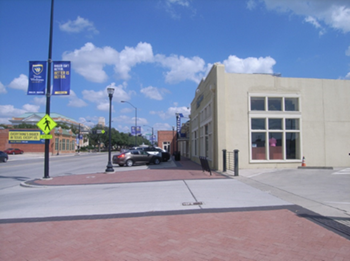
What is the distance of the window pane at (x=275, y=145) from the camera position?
1902 centimetres

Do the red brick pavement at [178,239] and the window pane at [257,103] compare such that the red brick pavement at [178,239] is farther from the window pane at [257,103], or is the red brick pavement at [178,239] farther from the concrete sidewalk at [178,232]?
the window pane at [257,103]

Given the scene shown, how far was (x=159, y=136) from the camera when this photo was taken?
77.5 metres

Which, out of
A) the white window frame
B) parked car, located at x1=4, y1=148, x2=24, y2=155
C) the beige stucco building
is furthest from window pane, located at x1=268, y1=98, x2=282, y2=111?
parked car, located at x1=4, y1=148, x2=24, y2=155

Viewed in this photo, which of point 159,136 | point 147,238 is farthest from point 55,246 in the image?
point 159,136

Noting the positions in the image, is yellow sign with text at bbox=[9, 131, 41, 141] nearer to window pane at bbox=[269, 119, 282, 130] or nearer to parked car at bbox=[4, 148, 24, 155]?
parked car at bbox=[4, 148, 24, 155]

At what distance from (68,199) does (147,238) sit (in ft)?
17.8

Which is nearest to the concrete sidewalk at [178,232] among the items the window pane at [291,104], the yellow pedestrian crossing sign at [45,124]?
the yellow pedestrian crossing sign at [45,124]

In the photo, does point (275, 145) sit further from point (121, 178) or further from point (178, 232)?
point (178, 232)

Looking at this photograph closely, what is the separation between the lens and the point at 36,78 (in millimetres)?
15695

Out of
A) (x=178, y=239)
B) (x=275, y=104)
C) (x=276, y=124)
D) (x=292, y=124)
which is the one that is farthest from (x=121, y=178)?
(x=292, y=124)

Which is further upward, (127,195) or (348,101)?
(348,101)

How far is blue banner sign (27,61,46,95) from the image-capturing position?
15.7 metres

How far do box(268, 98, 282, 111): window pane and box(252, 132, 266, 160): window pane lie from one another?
1.91 metres

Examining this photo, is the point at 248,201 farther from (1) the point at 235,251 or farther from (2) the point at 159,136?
(2) the point at 159,136
